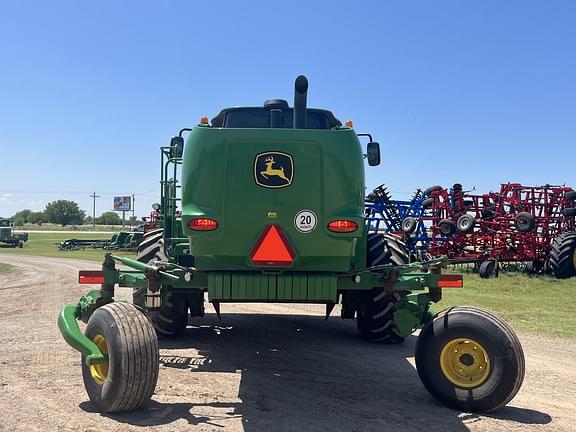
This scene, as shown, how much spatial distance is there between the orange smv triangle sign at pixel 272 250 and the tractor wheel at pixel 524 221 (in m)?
15.0

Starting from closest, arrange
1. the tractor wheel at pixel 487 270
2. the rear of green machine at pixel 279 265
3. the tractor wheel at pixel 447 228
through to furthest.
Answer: the rear of green machine at pixel 279 265
the tractor wheel at pixel 487 270
the tractor wheel at pixel 447 228

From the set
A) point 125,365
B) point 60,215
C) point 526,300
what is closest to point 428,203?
point 526,300

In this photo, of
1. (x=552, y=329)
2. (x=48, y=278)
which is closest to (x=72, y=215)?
(x=48, y=278)

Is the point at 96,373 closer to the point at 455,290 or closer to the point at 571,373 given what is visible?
the point at 571,373

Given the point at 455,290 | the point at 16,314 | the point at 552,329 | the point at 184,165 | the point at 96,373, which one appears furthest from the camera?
the point at 455,290

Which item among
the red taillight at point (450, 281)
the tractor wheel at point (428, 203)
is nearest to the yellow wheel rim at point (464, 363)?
the red taillight at point (450, 281)

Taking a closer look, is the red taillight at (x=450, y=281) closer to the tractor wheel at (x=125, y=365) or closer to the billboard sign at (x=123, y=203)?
the tractor wheel at (x=125, y=365)

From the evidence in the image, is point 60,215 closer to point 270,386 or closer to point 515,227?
point 515,227

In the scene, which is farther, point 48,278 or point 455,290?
point 48,278

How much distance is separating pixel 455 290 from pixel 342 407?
10.5 m

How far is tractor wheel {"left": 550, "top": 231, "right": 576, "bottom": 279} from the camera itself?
1703 cm

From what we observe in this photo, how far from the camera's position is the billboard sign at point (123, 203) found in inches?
3568

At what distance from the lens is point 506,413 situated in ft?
16.4

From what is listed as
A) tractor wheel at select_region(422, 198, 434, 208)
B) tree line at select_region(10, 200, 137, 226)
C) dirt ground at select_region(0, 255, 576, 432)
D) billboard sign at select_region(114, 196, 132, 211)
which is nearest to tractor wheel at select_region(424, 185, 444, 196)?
tractor wheel at select_region(422, 198, 434, 208)
